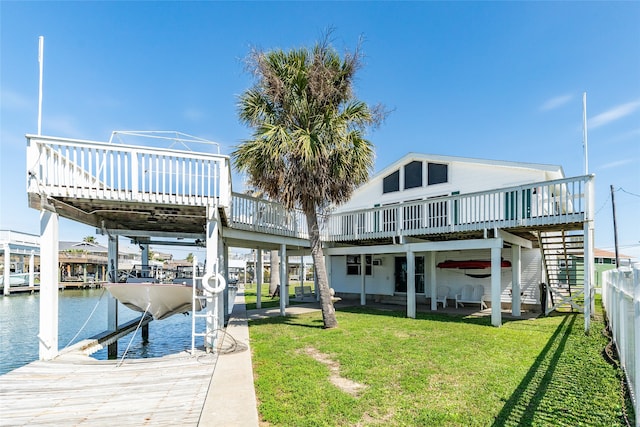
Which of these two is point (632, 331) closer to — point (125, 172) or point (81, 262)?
point (125, 172)

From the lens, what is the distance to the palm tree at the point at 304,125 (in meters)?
9.55

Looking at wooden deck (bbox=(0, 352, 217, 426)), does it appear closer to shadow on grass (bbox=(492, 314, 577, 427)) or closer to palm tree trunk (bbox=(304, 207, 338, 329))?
shadow on grass (bbox=(492, 314, 577, 427))

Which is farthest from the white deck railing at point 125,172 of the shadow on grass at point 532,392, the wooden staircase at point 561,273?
the wooden staircase at point 561,273

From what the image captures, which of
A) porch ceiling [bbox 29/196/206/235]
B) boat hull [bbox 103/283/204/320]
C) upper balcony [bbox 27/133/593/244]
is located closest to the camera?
upper balcony [bbox 27/133/593/244]

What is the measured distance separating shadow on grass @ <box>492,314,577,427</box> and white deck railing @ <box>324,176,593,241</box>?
3.77 meters

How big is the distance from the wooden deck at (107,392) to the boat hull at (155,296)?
151 cm

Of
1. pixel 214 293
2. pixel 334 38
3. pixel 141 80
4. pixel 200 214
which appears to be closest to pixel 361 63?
pixel 334 38

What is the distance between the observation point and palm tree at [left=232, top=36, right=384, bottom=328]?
955 centimetres

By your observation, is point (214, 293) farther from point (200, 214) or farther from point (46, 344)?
point (46, 344)

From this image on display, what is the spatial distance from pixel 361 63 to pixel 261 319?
8875 mm

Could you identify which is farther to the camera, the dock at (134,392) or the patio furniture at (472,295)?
the patio furniture at (472,295)

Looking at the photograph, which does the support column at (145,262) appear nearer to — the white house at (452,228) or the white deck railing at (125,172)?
the white deck railing at (125,172)

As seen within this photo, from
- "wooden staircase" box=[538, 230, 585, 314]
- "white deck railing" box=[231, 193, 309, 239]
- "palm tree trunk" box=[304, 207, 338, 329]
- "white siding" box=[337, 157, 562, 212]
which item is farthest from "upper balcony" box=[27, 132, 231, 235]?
"wooden staircase" box=[538, 230, 585, 314]

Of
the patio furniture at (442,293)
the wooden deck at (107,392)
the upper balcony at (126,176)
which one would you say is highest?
the upper balcony at (126,176)
